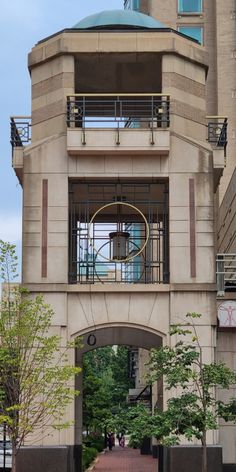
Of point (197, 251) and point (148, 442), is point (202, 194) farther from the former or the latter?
point (148, 442)

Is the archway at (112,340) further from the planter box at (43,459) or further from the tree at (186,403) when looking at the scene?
the tree at (186,403)

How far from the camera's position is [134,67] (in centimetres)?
2838

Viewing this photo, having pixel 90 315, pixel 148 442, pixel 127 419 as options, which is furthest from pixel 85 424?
pixel 127 419

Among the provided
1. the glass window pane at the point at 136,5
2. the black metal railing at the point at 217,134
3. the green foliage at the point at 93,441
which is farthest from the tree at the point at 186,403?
the glass window pane at the point at 136,5

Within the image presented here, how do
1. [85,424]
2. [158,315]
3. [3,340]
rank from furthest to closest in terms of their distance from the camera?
1. [85,424]
2. [158,315]
3. [3,340]

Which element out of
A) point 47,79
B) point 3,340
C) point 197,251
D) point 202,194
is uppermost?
point 47,79

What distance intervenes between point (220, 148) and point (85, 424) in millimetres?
27275

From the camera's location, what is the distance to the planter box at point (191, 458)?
2392 cm

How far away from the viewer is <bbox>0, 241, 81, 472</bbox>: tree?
73.8 ft

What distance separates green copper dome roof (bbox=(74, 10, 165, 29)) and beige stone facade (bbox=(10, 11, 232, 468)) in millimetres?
702

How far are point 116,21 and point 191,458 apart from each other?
43.3 ft

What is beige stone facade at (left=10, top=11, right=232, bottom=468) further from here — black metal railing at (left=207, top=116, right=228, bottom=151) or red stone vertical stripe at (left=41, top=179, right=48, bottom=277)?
black metal railing at (left=207, top=116, right=228, bottom=151)

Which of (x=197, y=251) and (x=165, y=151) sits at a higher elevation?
(x=165, y=151)

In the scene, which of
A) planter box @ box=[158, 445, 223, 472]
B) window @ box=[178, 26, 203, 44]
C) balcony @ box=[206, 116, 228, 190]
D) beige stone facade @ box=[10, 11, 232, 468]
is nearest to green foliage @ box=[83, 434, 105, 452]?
beige stone facade @ box=[10, 11, 232, 468]
